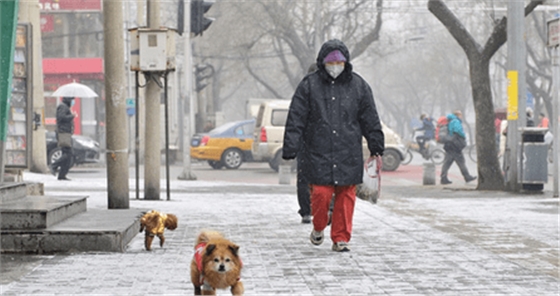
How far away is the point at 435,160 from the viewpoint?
124ft

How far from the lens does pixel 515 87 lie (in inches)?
779

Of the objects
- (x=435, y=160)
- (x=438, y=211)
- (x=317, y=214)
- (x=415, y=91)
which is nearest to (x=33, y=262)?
(x=317, y=214)

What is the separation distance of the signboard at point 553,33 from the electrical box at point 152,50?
20.2 feet

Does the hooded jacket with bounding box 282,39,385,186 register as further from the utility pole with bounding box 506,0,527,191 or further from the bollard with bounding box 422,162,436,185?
the bollard with bounding box 422,162,436,185

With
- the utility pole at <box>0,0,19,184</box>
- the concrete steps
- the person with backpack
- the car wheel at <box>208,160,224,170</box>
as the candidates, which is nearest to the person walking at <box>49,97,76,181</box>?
the car wheel at <box>208,160,224,170</box>

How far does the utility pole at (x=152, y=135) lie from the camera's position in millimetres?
16000

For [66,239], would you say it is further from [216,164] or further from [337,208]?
[216,164]

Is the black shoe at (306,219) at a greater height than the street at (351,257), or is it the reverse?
the black shoe at (306,219)

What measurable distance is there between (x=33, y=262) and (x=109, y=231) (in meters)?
0.89

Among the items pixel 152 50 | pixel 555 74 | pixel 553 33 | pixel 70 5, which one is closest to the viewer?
pixel 152 50

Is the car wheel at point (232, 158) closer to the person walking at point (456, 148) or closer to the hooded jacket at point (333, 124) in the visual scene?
the person walking at point (456, 148)

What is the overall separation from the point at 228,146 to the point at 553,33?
16.4m

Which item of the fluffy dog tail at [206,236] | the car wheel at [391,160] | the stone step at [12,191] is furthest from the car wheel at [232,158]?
the fluffy dog tail at [206,236]

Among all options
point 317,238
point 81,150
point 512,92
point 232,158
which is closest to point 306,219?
point 317,238
